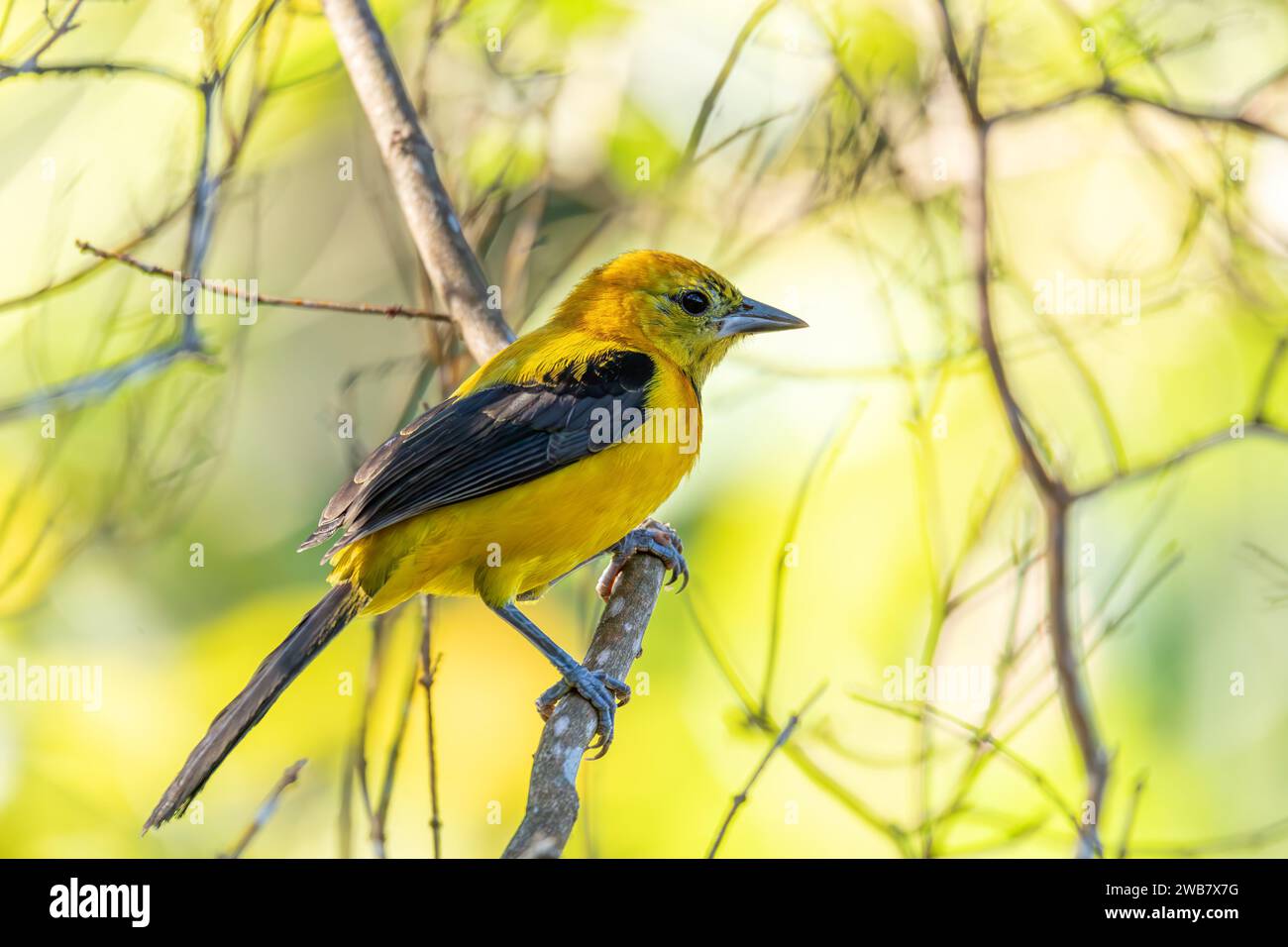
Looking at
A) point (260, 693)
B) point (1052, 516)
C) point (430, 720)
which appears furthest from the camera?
point (1052, 516)

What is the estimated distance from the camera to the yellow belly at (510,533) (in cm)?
361

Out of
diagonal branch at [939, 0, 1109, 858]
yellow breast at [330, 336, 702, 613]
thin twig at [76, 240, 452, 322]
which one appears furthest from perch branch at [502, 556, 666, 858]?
diagonal branch at [939, 0, 1109, 858]

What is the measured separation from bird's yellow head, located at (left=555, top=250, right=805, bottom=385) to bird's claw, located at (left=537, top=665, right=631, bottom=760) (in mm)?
1202

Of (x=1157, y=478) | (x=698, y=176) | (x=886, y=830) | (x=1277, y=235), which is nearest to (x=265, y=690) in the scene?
(x=886, y=830)

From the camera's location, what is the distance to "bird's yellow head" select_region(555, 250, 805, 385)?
4.11 m

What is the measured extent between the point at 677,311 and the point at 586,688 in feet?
4.64

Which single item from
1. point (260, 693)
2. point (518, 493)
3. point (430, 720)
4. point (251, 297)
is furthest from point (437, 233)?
point (430, 720)

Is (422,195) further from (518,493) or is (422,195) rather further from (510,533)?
(510,533)

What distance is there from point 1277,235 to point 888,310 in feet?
6.36

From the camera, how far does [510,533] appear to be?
3.63 metres

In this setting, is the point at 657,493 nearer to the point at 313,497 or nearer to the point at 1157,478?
the point at 1157,478

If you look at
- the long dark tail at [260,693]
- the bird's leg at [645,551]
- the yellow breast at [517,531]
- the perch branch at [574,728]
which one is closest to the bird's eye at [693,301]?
the yellow breast at [517,531]

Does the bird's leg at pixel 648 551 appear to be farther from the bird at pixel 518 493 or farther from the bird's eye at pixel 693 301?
the bird's eye at pixel 693 301

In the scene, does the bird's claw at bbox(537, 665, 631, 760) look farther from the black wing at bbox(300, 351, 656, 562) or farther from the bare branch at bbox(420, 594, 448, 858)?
the black wing at bbox(300, 351, 656, 562)
